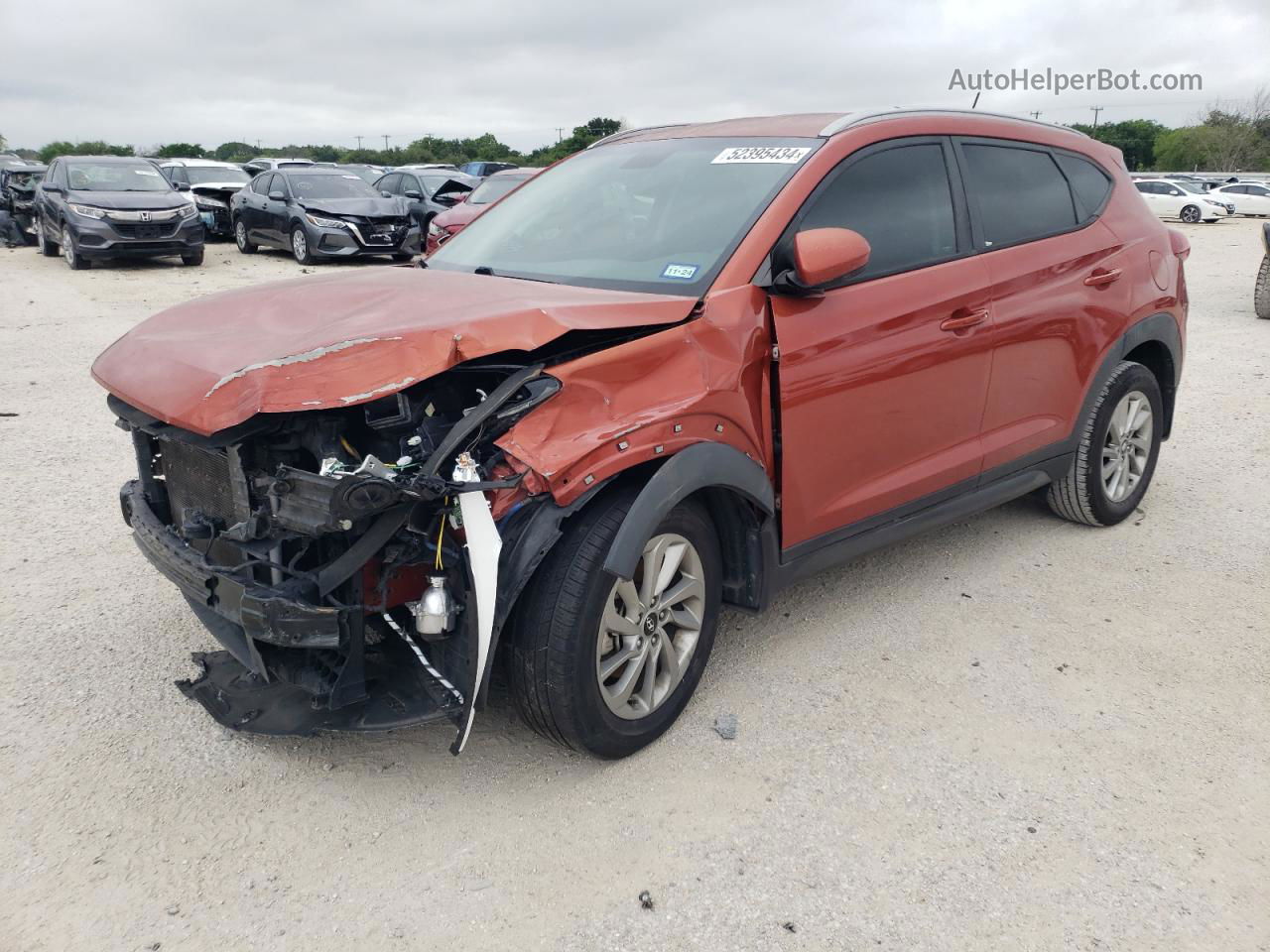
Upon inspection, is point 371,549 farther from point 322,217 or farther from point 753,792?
point 322,217

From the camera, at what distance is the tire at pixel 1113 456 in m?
4.61

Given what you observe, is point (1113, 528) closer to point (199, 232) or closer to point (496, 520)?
point (496, 520)

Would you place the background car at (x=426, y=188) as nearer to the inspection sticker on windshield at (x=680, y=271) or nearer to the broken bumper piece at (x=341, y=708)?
the inspection sticker on windshield at (x=680, y=271)

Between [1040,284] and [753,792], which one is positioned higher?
[1040,284]

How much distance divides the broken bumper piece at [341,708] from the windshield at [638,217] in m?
1.37

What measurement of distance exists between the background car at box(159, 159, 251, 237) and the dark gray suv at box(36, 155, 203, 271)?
325 centimetres

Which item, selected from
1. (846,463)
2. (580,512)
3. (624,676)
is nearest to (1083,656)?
(846,463)

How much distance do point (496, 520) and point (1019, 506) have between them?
354 centimetres

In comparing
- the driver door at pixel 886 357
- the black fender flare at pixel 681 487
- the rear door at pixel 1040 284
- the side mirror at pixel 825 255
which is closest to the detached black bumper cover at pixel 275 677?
the black fender flare at pixel 681 487

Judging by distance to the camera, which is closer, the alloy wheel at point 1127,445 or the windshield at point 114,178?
the alloy wheel at point 1127,445

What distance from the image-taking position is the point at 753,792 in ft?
9.51

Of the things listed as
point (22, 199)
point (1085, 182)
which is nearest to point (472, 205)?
point (1085, 182)

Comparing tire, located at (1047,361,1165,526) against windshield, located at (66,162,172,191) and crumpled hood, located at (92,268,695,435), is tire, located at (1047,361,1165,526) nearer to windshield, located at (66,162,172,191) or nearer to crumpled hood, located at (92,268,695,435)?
crumpled hood, located at (92,268,695,435)

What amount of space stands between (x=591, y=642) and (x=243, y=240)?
16789mm
